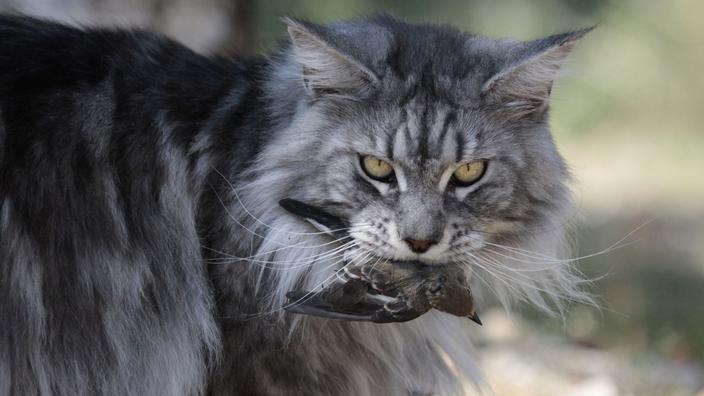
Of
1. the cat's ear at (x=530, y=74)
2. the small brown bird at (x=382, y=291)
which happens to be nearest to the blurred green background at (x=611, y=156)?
the cat's ear at (x=530, y=74)

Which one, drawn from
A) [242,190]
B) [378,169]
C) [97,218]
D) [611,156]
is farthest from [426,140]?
[611,156]

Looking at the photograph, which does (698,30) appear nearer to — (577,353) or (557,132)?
(557,132)

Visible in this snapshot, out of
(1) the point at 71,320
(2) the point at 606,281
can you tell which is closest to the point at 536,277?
(1) the point at 71,320

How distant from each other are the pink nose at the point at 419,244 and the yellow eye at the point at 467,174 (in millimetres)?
214

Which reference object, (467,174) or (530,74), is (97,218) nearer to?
(467,174)

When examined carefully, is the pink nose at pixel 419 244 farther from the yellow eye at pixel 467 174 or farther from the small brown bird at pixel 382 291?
the yellow eye at pixel 467 174

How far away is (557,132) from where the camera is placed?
9336 millimetres

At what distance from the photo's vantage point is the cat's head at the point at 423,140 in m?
2.77

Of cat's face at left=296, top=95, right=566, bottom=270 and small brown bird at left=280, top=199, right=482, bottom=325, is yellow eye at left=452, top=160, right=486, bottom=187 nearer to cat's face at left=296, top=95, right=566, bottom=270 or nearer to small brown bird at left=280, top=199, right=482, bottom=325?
cat's face at left=296, top=95, right=566, bottom=270

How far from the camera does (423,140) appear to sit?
279 centimetres

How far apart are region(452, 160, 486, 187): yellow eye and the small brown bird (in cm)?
25

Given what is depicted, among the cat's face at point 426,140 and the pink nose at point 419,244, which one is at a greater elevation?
the cat's face at point 426,140

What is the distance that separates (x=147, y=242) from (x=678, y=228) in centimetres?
622

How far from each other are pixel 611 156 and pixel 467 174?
6.76 metres
